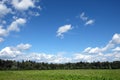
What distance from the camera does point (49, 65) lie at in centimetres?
14925

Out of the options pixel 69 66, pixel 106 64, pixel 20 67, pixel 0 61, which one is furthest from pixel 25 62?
pixel 106 64

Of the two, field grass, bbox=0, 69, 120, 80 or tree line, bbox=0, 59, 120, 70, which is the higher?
tree line, bbox=0, 59, 120, 70

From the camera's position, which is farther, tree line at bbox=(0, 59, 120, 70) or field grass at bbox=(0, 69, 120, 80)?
tree line at bbox=(0, 59, 120, 70)

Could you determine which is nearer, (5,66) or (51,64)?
(5,66)

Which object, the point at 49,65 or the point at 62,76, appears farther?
the point at 49,65

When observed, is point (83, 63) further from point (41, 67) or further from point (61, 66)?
point (41, 67)

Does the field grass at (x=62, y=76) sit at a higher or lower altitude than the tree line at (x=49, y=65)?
lower

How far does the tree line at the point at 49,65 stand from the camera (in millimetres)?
140125

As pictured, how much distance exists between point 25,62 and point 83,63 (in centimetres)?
4135

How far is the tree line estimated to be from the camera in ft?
460

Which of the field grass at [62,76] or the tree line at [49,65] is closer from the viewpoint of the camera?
the field grass at [62,76]

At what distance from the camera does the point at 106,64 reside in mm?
149500

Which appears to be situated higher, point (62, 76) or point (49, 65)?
point (49, 65)

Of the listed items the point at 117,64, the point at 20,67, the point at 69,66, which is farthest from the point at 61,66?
the point at 117,64
